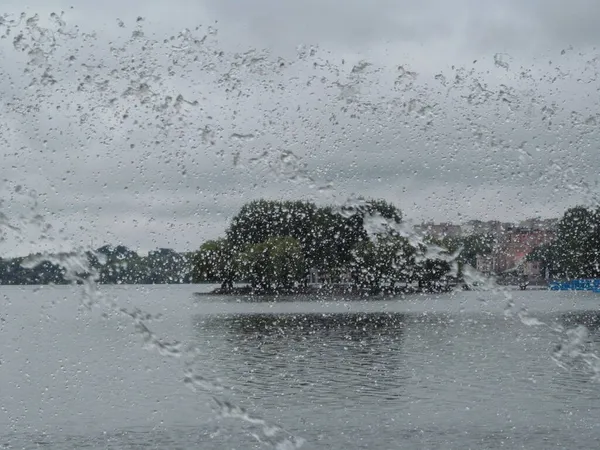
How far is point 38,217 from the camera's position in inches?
733

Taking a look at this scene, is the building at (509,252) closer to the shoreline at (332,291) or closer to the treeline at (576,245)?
the treeline at (576,245)

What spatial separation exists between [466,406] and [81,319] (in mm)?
56072

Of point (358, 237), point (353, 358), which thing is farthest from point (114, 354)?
point (358, 237)

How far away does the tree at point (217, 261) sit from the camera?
10797cm

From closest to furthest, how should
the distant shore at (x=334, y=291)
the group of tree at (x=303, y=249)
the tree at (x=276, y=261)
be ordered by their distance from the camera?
the group of tree at (x=303, y=249) → the tree at (x=276, y=261) → the distant shore at (x=334, y=291)

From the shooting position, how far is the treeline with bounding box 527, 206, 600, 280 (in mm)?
69938

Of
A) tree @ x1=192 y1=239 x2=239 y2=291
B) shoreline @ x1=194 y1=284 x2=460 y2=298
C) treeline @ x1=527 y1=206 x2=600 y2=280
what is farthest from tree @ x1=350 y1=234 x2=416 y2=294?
shoreline @ x1=194 y1=284 x2=460 y2=298

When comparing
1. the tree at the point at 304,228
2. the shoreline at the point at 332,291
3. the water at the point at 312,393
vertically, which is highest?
the tree at the point at 304,228

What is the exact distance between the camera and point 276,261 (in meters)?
110

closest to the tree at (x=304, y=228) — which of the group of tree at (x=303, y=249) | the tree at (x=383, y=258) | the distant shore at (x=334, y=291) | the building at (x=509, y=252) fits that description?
the group of tree at (x=303, y=249)

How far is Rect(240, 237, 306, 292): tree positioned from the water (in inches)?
1732

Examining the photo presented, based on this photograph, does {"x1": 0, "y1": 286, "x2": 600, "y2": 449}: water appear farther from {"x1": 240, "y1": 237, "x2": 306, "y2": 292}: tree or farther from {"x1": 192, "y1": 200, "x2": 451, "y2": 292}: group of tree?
{"x1": 240, "y1": 237, "x2": 306, "y2": 292}: tree

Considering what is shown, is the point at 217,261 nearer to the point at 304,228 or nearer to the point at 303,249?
the point at 304,228

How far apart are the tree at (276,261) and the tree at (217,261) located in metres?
1.25
